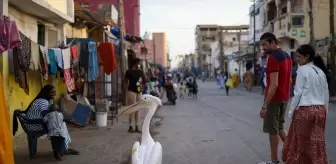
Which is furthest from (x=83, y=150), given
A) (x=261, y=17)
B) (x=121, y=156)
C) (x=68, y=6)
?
(x=261, y=17)

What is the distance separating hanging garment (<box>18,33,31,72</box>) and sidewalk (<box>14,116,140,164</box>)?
5.31 feet

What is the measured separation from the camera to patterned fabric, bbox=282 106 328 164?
213 inches

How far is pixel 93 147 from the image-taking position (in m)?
8.60

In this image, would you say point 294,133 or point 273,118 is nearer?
point 294,133

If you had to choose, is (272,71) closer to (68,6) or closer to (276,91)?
(276,91)

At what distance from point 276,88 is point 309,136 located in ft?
3.06

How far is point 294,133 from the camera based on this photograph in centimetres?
559

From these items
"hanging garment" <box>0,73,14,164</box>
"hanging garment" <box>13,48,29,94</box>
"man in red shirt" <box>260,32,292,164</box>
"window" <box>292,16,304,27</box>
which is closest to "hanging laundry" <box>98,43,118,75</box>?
"hanging garment" <box>13,48,29,94</box>

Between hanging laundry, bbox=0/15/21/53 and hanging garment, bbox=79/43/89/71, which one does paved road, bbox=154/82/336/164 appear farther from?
hanging laundry, bbox=0/15/21/53

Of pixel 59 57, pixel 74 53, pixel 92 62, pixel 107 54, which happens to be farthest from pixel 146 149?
pixel 107 54

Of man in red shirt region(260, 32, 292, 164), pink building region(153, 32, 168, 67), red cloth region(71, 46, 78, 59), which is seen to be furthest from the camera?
pink building region(153, 32, 168, 67)

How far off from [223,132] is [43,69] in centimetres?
456

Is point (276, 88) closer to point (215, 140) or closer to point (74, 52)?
point (215, 140)

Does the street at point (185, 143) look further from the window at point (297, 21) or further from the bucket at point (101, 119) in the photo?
the window at point (297, 21)
